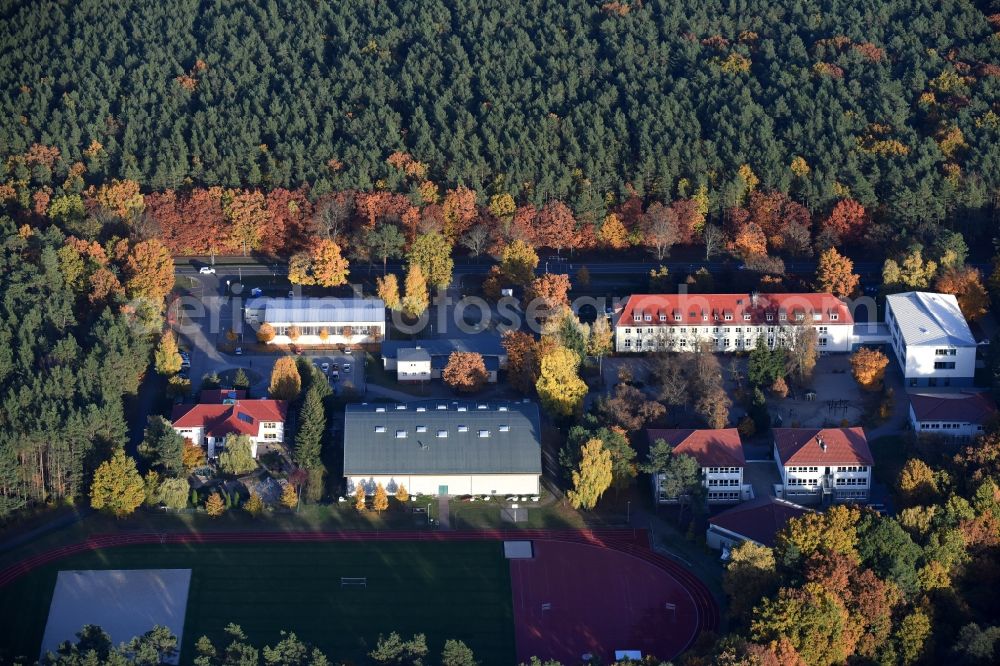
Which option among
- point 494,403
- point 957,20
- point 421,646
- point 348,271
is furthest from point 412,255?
point 957,20

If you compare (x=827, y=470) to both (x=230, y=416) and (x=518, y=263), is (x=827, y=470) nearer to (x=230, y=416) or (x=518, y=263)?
(x=518, y=263)

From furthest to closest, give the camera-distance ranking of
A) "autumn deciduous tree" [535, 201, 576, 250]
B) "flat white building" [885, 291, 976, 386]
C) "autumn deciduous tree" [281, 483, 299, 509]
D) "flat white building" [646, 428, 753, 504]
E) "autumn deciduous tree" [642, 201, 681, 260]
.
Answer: "autumn deciduous tree" [535, 201, 576, 250]
"autumn deciduous tree" [642, 201, 681, 260]
"flat white building" [885, 291, 976, 386]
"flat white building" [646, 428, 753, 504]
"autumn deciduous tree" [281, 483, 299, 509]

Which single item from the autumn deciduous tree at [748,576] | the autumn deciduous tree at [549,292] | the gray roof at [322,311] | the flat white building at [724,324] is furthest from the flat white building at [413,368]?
the autumn deciduous tree at [748,576]

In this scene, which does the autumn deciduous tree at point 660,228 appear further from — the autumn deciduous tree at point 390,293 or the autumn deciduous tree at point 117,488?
the autumn deciduous tree at point 117,488

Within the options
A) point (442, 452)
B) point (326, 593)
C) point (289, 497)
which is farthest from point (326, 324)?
point (326, 593)

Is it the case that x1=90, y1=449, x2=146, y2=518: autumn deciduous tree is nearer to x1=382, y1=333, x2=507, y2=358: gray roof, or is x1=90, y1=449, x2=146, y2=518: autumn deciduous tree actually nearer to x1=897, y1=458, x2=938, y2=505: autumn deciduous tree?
x1=382, y1=333, x2=507, y2=358: gray roof

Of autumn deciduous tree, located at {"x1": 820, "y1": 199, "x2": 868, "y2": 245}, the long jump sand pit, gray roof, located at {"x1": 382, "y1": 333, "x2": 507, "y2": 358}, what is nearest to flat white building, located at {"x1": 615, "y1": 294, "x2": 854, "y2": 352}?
gray roof, located at {"x1": 382, "y1": 333, "x2": 507, "y2": 358}
